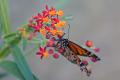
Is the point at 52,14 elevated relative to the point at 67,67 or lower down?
elevated

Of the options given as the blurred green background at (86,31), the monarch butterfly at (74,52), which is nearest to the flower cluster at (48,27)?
the monarch butterfly at (74,52)

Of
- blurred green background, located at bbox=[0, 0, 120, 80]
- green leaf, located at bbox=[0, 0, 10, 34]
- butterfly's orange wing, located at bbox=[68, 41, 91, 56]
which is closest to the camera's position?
butterfly's orange wing, located at bbox=[68, 41, 91, 56]

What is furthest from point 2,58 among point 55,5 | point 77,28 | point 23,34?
point 77,28

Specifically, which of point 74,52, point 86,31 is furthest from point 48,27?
point 86,31

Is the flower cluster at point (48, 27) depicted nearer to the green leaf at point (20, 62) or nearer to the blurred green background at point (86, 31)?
the green leaf at point (20, 62)

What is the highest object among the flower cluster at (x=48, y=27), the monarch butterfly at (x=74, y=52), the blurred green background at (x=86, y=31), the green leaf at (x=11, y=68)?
the flower cluster at (x=48, y=27)

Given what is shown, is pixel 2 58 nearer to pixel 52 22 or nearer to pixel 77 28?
pixel 52 22

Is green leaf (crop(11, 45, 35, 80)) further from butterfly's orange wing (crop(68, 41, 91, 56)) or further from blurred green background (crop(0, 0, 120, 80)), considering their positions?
blurred green background (crop(0, 0, 120, 80))

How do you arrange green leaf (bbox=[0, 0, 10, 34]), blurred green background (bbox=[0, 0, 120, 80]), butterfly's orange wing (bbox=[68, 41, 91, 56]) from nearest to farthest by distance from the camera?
butterfly's orange wing (bbox=[68, 41, 91, 56]) → green leaf (bbox=[0, 0, 10, 34]) → blurred green background (bbox=[0, 0, 120, 80])

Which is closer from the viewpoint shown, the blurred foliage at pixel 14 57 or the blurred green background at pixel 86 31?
the blurred foliage at pixel 14 57

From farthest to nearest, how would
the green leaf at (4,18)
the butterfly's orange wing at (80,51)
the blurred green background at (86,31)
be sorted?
1. the blurred green background at (86,31)
2. the green leaf at (4,18)
3. the butterfly's orange wing at (80,51)

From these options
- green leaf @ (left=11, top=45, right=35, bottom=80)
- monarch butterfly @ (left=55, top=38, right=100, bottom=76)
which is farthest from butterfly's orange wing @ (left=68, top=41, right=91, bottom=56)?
green leaf @ (left=11, top=45, right=35, bottom=80)
